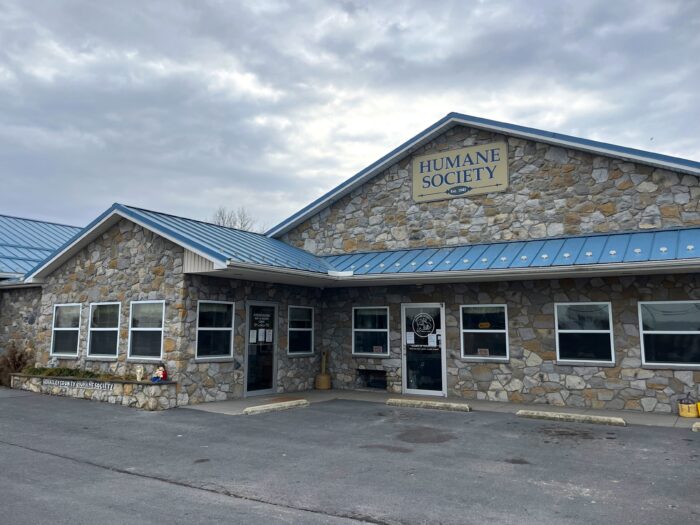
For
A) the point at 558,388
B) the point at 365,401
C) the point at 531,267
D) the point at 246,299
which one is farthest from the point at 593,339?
the point at 246,299

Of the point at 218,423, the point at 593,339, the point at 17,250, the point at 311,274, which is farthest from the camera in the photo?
the point at 17,250

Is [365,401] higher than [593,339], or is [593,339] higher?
[593,339]

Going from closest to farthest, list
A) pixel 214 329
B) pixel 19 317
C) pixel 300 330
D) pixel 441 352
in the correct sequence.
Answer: pixel 214 329 → pixel 441 352 → pixel 300 330 → pixel 19 317

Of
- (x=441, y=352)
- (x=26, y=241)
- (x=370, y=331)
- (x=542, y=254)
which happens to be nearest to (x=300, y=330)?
(x=370, y=331)

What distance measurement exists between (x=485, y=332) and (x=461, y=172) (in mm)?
4284

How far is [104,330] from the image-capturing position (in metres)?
14.0

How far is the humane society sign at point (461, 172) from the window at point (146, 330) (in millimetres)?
7377

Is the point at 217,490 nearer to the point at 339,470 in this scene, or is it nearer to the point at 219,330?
the point at 339,470

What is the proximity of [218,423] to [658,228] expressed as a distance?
10.0 m

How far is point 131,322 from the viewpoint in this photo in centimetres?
1339

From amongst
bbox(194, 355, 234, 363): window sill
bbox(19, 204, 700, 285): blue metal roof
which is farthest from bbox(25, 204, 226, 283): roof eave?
bbox(194, 355, 234, 363): window sill

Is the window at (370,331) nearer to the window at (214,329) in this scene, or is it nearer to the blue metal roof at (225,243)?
the blue metal roof at (225,243)

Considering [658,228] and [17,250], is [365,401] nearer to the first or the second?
[658,228]

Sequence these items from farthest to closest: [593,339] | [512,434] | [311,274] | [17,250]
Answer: [17,250], [311,274], [593,339], [512,434]
